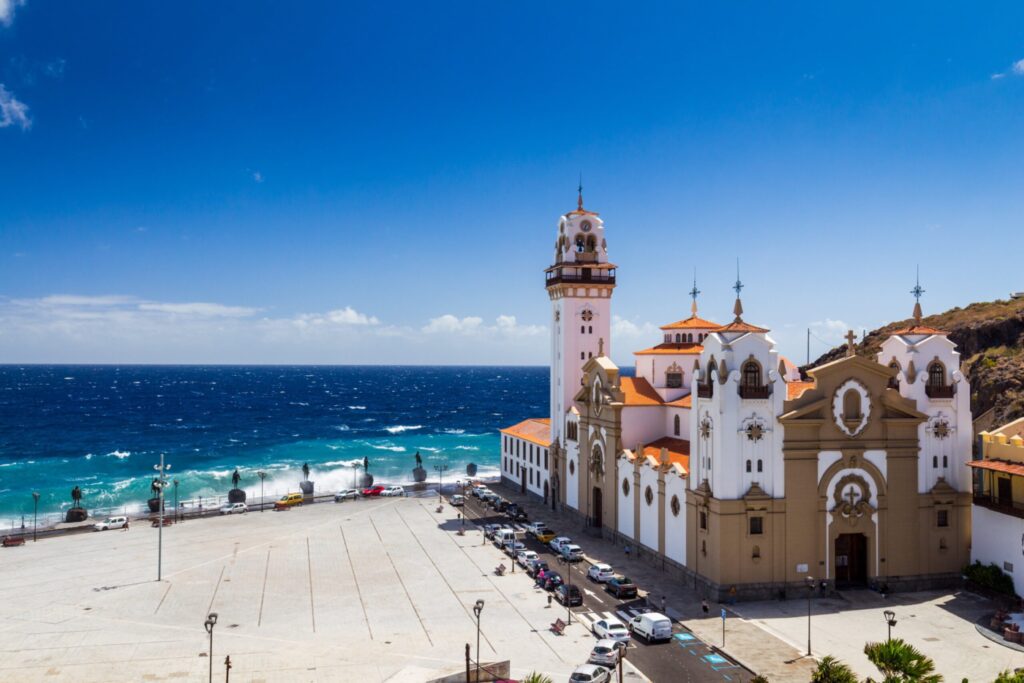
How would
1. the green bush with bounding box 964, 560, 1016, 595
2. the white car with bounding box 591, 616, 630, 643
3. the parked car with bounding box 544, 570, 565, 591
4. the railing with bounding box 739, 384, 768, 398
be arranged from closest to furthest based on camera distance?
the white car with bounding box 591, 616, 630, 643
the green bush with bounding box 964, 560, 1016, 595
the railing with bounding box 739, 384, 768, 398
the parked car with bounding box 544, 570, 565, 591

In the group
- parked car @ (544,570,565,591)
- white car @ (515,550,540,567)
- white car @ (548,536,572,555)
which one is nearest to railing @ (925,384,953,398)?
parked car @ (544,570,565,591)

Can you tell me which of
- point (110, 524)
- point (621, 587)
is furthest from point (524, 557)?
point (110, 524)

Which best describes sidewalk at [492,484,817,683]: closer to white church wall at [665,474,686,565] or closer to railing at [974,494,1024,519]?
white church wall at [665,474,686,565]

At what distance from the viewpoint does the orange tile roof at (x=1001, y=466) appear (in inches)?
1748

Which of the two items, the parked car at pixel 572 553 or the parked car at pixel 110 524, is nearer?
the parked car at pixel 572 553

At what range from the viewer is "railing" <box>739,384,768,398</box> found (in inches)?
1852

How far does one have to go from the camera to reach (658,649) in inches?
1522

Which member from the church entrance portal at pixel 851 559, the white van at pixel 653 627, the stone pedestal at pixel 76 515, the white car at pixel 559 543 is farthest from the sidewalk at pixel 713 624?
the stone pedestal at pixel 76 515

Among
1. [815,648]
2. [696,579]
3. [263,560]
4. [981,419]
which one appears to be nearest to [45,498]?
[263,560]

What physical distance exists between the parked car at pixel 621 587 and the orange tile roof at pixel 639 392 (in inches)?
672

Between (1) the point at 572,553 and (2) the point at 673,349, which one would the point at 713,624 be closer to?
(1) the point at 572,553

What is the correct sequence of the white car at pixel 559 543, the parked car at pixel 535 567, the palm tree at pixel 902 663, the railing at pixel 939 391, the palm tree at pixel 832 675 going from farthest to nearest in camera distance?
the white car at pixel 559 543 < the parked car at pixel 535 567 < the railing at pixel 939 391 < the palm tree at pixel 902 663 < the palm tree at pixel 832 675

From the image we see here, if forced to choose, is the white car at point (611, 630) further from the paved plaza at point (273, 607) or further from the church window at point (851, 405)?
the church window at point (851, 405)

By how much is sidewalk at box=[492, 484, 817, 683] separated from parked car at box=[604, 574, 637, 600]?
3.81 ft
